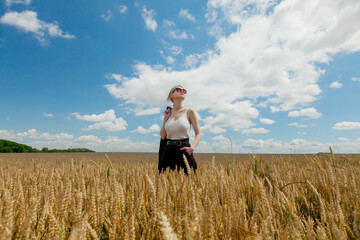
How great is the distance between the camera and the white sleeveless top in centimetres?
327

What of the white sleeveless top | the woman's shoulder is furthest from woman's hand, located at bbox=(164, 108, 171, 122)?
the woman's shoulder

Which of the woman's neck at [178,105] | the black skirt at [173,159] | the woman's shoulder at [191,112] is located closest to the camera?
the black skirt at [173,159]

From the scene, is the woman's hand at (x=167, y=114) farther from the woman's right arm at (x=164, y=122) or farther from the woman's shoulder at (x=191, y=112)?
the woman's shoulder at (x=191, y=112)

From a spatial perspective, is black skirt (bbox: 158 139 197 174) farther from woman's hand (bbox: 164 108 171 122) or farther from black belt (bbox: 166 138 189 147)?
woman's hand (bbox: 164 108 171 122)

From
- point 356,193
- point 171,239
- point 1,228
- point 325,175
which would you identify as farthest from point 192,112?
point 171,239

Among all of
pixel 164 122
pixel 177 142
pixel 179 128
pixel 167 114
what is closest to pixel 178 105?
pixel 167 114

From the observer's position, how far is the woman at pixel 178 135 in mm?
3213

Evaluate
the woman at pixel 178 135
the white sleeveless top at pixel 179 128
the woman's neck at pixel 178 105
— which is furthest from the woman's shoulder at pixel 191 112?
the woman's neck at pixel 178 105

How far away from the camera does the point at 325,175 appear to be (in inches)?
81.9

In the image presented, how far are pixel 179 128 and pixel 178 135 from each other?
115 millimetres

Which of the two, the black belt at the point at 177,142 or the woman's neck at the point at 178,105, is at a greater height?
the woman's neck at the point at 178,105

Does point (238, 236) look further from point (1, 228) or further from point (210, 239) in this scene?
point (1, 228)

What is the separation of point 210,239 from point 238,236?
22 centimetres

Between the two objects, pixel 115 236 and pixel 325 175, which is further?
pixel 325 175
